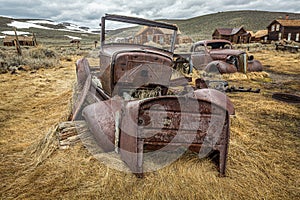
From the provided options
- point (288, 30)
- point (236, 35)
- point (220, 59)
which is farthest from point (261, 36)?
point (220, 59)

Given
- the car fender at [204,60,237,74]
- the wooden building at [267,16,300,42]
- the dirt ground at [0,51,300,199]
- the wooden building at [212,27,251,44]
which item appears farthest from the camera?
the wooden building at [212,27,251,44]

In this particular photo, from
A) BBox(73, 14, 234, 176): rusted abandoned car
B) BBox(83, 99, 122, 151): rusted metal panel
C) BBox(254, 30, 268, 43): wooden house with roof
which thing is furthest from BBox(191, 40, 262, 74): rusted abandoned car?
BBox(254, 30, 268, 43): wooden house with roof

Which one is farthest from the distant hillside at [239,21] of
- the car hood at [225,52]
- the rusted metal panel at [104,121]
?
the rusted metal panel at [104,121]

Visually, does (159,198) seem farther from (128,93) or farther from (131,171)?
(128,93)

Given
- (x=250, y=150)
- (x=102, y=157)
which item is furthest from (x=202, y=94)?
(x=102, y=157)

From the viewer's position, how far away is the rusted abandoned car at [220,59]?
888 cm

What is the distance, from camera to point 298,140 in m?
3.36

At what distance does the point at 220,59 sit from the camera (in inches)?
361

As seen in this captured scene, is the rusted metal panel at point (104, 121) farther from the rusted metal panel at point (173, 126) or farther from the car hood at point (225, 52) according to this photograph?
the car hood at point (225, 52)

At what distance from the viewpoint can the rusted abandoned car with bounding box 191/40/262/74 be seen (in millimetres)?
8883

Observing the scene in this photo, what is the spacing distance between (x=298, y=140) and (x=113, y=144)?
290 cm

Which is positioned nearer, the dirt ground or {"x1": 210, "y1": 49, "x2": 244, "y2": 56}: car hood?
the dirt ground

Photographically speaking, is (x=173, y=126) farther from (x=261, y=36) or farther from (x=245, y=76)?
(x=261, y=36)

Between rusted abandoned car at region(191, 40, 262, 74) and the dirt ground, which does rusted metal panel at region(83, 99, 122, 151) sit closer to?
the dirt ground
